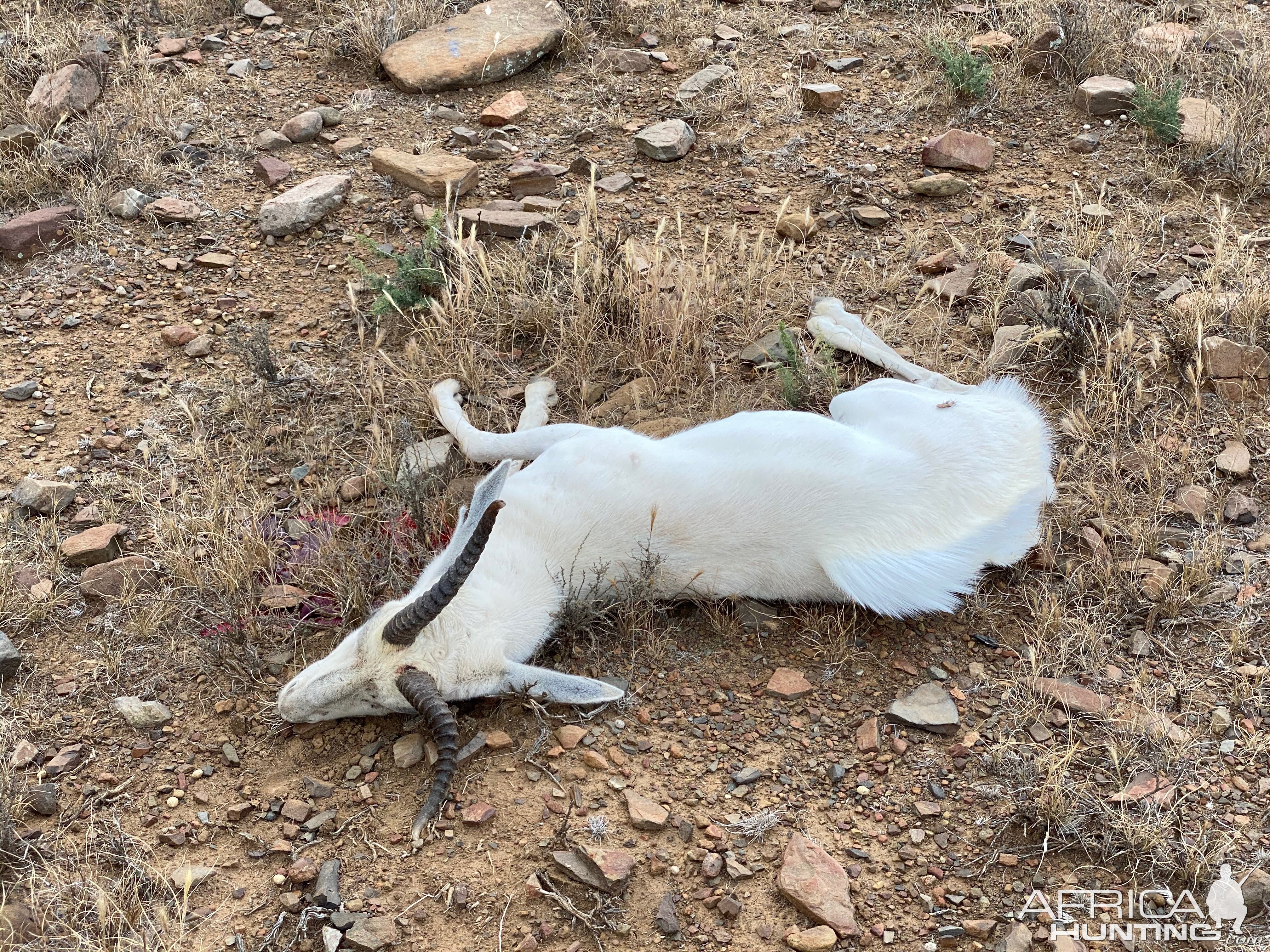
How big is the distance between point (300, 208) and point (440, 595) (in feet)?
12.4

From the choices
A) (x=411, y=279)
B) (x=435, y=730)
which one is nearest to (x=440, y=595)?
(x=435, y=730)

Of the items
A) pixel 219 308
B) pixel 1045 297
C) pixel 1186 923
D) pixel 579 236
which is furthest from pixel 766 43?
pixel 1186 923

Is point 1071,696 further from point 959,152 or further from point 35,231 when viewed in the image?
point 35,231

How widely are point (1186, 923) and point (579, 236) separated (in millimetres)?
4502

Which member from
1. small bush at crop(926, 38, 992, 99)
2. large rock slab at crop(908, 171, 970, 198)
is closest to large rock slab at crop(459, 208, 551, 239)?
large rock slab at crop(908, 171, 970, 198)

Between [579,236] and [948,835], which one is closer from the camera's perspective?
[948,835]

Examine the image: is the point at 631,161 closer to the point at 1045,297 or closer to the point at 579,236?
the point at 579,236

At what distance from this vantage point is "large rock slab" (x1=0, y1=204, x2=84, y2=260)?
659 cm

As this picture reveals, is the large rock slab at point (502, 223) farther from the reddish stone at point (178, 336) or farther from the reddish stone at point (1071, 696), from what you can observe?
the reddish stone at point (1071, 696)

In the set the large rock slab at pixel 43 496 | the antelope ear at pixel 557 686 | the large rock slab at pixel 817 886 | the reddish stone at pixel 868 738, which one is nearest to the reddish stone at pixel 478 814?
the antelope ear at pixel 557 686

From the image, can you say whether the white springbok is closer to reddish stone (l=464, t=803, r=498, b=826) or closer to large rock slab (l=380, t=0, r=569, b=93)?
reddish stone (l=464, t=803, r=498, b=826)

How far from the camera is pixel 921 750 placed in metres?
4.12

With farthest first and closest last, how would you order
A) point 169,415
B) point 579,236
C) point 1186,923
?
point 579,236 → point 169,415 → point 1186,923

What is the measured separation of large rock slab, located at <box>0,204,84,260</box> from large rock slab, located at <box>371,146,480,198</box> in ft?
6.30
